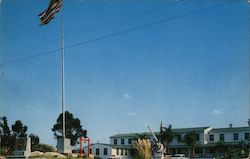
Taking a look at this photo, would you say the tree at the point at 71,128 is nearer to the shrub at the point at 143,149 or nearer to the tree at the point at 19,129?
the tree at the point at 19,129

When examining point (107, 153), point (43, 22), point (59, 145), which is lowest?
point (107, 153)

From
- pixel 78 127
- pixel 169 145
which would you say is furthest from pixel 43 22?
A: pixel 169 145

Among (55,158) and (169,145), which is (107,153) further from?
(55,158)

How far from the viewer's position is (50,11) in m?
21.0

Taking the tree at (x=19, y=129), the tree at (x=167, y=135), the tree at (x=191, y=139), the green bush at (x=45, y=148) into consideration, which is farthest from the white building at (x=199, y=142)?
the green bush at (x=45, y=148)

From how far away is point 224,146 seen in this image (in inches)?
2340

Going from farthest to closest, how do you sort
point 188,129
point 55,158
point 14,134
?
1. point 188,129
2. point 14,134
3. point 55,158

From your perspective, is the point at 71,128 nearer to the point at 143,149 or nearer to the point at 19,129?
the point at 19,129

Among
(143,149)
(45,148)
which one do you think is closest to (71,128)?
(45,148)

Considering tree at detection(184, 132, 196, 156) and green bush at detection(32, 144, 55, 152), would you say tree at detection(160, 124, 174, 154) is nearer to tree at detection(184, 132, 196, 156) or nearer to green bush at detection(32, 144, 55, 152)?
tree at detection(184, 132, 196, 156)

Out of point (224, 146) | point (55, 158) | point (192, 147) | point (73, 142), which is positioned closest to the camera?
point (55, 158)

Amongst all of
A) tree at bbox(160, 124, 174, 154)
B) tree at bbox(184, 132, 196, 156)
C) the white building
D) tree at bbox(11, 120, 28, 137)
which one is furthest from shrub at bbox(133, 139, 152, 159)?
tree at bbox(160, 124, 174, 154)

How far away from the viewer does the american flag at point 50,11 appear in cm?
2098

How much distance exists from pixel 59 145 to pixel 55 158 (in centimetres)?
274
